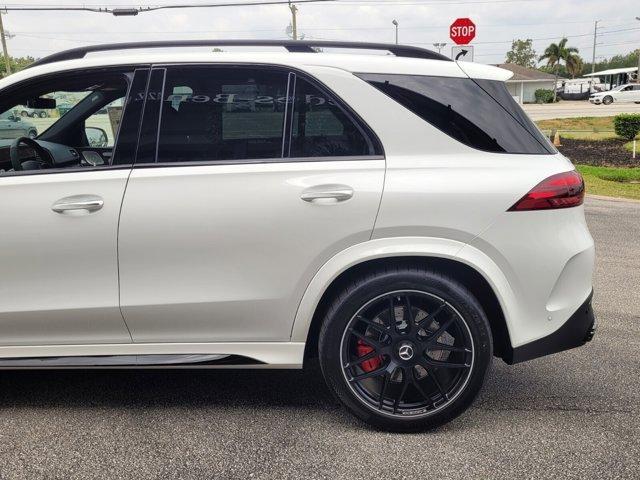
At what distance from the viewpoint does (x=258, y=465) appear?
2.91 meters

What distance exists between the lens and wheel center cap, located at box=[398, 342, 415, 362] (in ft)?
10.2

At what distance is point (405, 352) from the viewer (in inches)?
122

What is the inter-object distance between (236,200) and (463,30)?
1173 centimetres

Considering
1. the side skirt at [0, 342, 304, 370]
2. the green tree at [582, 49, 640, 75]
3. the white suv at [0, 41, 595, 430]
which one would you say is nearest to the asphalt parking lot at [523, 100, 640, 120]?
the white suv at [0, 41, 595, 430]

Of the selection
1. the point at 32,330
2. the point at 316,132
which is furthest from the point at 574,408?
the point at 32,330

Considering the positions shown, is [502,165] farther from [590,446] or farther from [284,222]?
[590,446]

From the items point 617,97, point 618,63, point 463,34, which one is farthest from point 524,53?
point 463,34

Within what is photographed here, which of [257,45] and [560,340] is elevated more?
[257,45]

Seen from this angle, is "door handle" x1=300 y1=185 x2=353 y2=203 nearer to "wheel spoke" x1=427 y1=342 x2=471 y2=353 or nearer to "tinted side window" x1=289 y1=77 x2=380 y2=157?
"tinted side window" x1=289 y1=77 x2=380 y2=157

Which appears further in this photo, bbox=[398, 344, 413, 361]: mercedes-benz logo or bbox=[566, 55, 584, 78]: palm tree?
bbox=[566, 55, 584, 78]: palm tree

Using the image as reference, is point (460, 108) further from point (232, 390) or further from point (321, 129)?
point (232, 390)

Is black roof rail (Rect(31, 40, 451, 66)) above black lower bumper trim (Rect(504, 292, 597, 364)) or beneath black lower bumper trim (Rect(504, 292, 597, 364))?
above

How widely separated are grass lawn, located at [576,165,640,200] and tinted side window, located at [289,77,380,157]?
29.9ft

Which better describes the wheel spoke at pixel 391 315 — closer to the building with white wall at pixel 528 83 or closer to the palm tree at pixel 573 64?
the building with white wall at pixel 528 83
